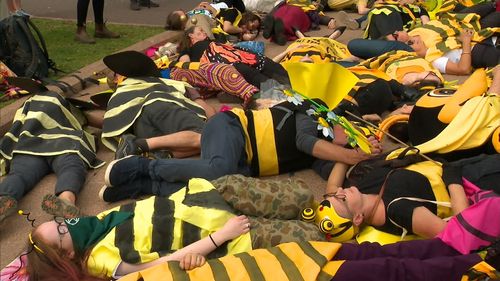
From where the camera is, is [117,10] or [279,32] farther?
[117,10]

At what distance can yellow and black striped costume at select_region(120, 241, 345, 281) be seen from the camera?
2.14 m

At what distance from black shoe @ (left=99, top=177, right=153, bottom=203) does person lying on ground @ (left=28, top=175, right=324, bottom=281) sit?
0.53 metres

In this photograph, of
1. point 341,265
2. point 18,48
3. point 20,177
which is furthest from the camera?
point 18,48

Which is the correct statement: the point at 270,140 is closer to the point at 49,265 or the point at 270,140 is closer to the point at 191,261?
the point at 191,261

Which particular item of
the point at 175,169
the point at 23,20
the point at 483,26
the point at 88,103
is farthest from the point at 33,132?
the point at 483,26

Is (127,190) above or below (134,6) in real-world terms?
above

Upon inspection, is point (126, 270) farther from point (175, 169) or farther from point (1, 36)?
point (1, 36)

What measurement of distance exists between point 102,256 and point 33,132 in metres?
1.53

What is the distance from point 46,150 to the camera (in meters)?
3.43

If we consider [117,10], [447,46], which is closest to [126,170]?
[447,46]

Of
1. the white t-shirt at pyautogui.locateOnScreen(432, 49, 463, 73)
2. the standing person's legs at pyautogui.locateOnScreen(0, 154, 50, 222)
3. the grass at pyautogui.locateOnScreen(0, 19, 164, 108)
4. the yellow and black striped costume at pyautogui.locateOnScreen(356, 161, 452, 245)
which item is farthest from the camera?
the grass at pyautogui.locateOnScreen(0, 19, 164, 108)

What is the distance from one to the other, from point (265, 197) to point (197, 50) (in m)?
2.83

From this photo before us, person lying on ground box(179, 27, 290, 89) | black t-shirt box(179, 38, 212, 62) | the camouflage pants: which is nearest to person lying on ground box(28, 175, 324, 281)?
the camouflage pants

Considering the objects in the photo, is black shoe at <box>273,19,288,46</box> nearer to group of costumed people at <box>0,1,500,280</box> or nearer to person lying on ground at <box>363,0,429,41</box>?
person lying on ground at <box>363,0,429,41</box>
